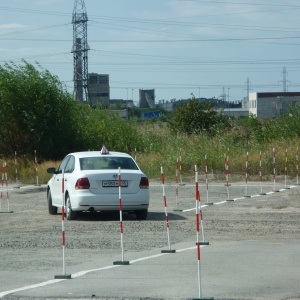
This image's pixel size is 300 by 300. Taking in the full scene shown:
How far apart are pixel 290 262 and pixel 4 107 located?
37052mm

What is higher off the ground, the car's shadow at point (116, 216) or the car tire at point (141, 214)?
the car tire at point (141, 214)

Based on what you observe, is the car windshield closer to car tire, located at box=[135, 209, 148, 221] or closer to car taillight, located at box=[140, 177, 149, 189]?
car taillight, located at box=[140, 177, 149, 189]

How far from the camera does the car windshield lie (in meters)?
21.5

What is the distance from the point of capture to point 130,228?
1934 cm

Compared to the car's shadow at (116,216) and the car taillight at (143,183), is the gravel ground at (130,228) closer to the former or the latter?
the car's shadow at (116,216)

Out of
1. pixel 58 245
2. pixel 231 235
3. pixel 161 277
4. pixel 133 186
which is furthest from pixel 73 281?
pixel 133 186

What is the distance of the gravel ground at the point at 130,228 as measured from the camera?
15.4 m

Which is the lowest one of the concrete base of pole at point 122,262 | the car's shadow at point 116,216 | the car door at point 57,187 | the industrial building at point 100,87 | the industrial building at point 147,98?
the concrete base of pole at point 122,262

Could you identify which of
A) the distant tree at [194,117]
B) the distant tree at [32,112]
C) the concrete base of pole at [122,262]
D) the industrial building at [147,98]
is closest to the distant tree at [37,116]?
Answer: the distant tree at [32,112]

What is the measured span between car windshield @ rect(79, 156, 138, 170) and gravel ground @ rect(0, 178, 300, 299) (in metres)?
1.21

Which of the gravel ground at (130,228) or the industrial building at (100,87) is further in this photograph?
the industrial building at (100,87)

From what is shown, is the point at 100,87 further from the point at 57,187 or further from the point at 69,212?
the point at 69,212

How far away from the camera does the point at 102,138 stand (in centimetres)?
5316

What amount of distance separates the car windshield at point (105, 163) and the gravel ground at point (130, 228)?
1208 millimetres
